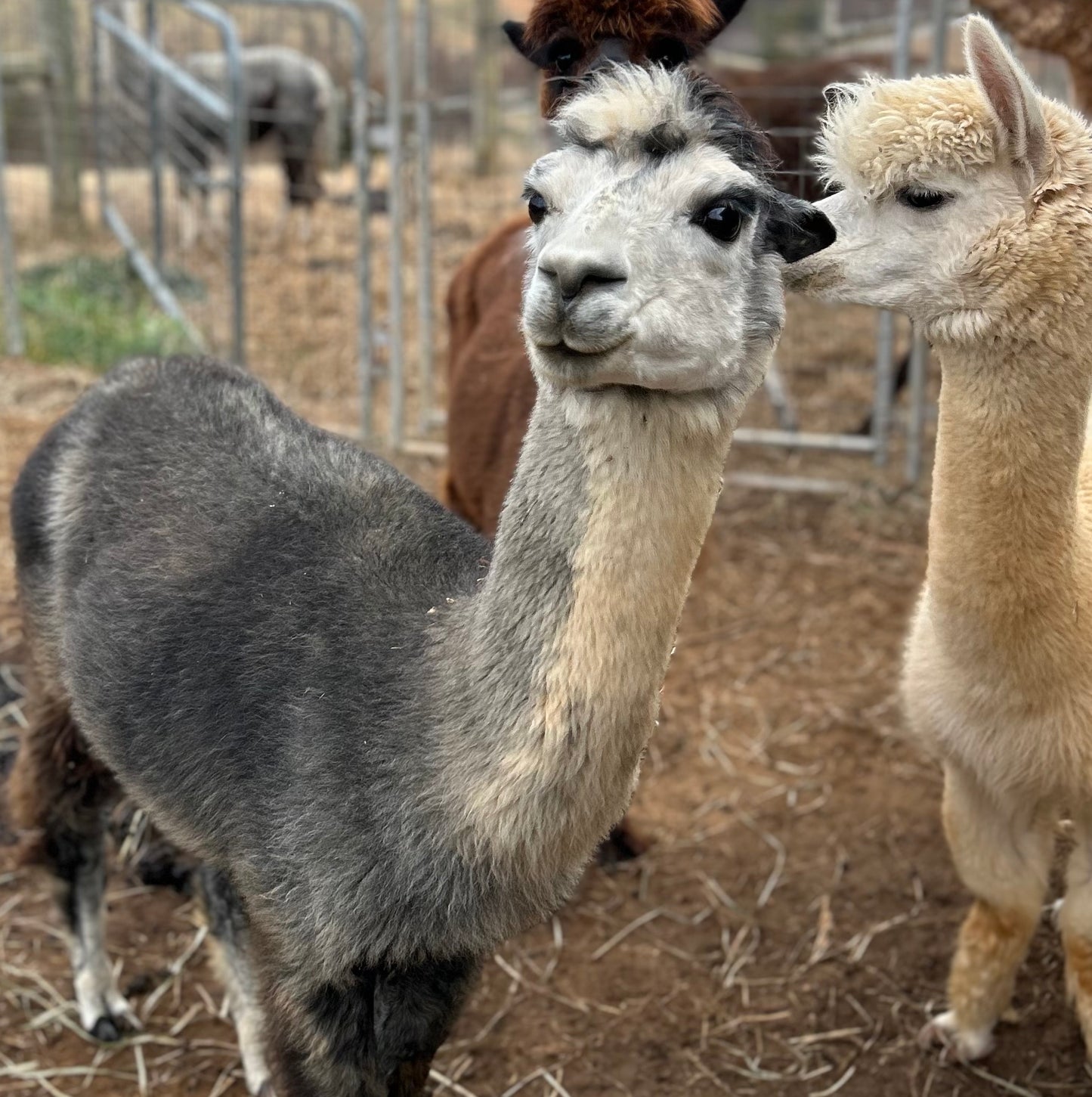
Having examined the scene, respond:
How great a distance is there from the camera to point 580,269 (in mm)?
1856

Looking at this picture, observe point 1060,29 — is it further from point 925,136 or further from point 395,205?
point 395,205

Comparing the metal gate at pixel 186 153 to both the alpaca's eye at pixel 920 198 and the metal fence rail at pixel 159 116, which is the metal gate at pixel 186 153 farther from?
the alpaca's eye at pixel 920 198

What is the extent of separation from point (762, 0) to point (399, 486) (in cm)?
1418

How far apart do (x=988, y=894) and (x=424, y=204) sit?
15.3ft

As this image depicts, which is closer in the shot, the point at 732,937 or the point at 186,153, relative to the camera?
the point at 732,937

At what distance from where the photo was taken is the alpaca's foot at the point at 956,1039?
10.7 feet

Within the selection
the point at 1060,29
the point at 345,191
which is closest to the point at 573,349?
the point at 1060,29

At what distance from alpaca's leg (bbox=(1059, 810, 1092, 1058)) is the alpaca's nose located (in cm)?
168

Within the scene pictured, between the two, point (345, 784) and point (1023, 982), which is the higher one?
point (345, 784)

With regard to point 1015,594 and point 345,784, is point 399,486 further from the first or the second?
point 1015,594

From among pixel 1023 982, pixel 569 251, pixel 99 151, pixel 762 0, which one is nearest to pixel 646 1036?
pixel 1023 982

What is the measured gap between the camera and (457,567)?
256 cm

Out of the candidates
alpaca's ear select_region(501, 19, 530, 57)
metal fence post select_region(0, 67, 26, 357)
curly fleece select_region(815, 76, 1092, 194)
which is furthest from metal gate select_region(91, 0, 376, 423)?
curly fleece select_region(815, 76, 1092, 194)

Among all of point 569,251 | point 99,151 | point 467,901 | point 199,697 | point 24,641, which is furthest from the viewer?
point 99,151
